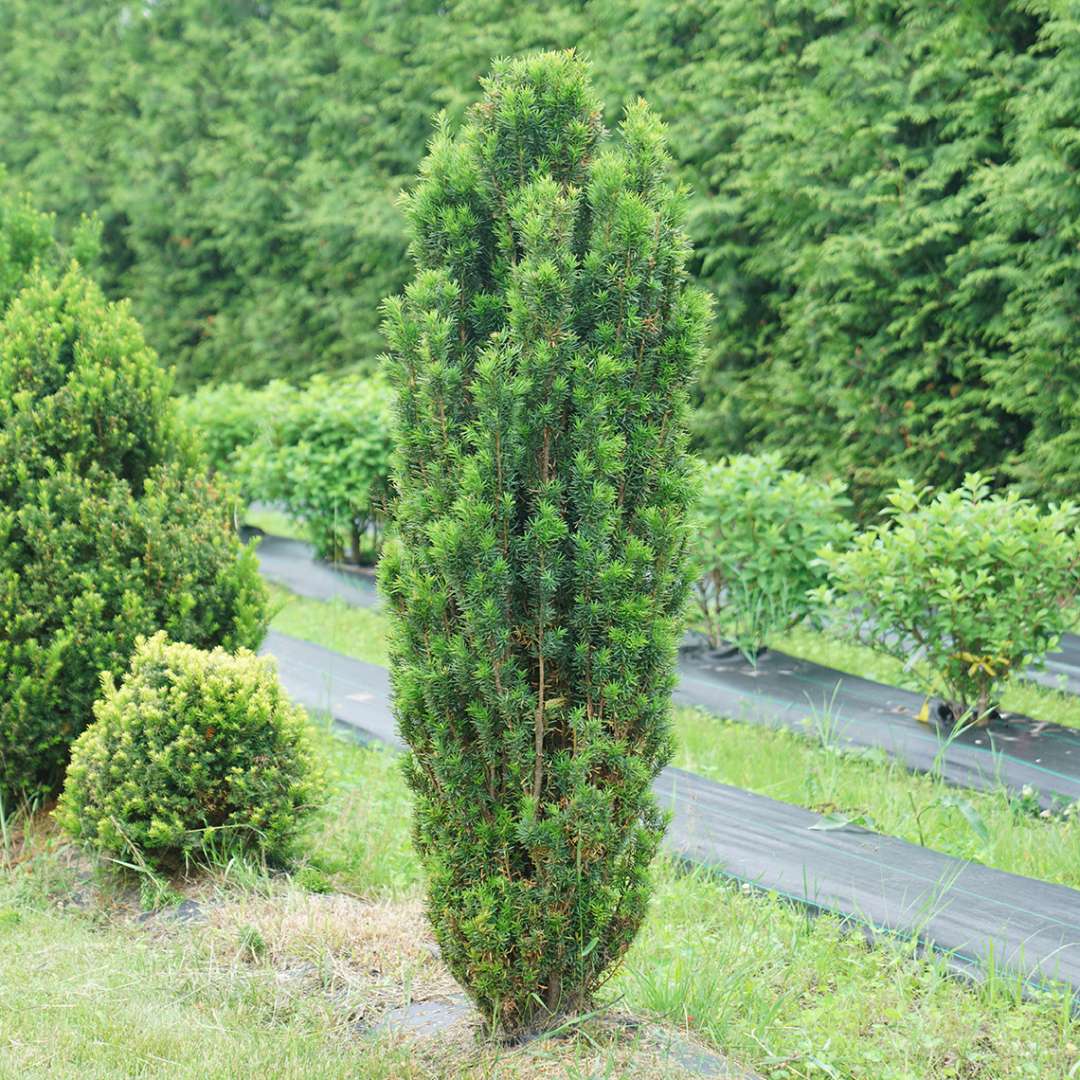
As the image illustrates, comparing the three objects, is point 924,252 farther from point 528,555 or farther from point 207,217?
point 207,217

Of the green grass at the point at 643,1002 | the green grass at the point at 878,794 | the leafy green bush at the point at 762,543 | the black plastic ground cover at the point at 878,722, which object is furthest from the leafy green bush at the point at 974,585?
the green grass at the point at 643,1002

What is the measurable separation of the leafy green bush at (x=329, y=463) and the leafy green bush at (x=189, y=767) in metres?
4.53

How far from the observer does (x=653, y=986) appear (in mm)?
2852

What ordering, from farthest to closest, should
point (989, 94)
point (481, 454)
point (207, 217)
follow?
point (207, 217) → point (989, 94) → point (481, 454)

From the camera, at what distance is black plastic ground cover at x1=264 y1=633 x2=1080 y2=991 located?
312cm

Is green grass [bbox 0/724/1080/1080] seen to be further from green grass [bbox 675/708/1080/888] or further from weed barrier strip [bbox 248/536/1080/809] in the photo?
weed barrier strip [bbox 248/536/1080/809]

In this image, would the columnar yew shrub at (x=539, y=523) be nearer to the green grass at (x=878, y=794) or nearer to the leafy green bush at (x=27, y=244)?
the green grass at (x=878, y=794)

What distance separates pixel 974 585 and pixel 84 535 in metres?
3.51

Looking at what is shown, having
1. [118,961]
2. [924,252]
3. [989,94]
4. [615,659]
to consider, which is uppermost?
[989,94]

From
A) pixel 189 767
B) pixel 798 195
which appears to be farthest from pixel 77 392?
pixel 798 195

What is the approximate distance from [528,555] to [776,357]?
6732 millimetres

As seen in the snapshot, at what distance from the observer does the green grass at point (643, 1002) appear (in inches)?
105

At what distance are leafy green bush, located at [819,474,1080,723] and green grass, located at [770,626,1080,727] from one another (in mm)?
280

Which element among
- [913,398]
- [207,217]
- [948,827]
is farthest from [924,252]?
[207,217]
